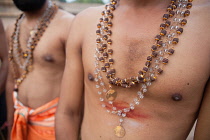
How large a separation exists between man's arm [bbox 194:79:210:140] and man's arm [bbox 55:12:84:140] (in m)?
0.77

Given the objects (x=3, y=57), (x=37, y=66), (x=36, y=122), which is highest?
(x=37, y=66)

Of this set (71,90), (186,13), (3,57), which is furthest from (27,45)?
(186,13)

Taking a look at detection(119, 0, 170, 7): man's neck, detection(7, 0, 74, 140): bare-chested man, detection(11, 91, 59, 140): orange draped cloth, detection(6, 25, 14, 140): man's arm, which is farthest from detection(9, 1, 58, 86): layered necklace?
detection(119, 0, 170, 7): man's neck

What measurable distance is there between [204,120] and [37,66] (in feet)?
5.40

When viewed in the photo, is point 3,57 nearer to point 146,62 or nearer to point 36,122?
point 36,122

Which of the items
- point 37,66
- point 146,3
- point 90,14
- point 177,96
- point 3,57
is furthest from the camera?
point 3,57

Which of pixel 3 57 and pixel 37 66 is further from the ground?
pixel 37 66

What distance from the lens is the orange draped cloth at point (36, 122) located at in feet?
6.48

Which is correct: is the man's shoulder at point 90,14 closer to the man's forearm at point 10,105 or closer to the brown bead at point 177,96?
the brown bead at point 177,96

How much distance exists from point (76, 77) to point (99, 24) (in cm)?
40

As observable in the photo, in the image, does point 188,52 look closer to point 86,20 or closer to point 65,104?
point 86,20

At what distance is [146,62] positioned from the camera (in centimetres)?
101

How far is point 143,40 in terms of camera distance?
1.04m

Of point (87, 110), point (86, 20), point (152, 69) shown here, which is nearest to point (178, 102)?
point (152, 69)
